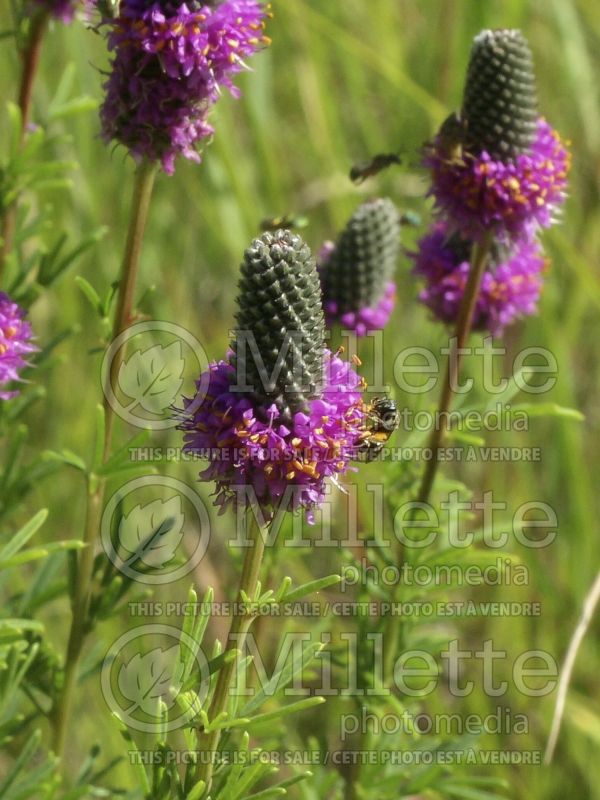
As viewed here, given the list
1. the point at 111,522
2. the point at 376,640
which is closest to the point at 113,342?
the point at 111,522

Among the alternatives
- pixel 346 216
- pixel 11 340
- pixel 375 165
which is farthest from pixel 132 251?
pixel 346 216

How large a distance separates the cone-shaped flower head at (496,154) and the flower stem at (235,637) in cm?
132

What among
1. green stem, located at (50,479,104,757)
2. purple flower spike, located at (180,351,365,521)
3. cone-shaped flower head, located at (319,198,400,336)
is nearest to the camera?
purple flower spike, located at (180,351,365,521)

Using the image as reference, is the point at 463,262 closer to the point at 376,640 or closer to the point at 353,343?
the point at 353,343

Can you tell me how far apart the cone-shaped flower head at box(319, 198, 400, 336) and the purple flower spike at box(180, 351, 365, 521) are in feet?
4.10

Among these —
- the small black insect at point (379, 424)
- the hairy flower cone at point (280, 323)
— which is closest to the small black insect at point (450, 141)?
the small black insect at point (379, 424)

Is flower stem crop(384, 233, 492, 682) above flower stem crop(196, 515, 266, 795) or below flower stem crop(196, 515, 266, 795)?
above

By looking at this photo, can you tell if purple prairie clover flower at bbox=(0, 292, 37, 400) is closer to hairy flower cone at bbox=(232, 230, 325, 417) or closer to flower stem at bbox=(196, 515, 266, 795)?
hairy flower cone at bbox=(232, 230, 325, 417)

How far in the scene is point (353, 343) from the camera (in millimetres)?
3463

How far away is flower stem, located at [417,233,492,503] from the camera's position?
9.24 ft

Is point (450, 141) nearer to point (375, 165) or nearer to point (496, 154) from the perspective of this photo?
point (496, 154)

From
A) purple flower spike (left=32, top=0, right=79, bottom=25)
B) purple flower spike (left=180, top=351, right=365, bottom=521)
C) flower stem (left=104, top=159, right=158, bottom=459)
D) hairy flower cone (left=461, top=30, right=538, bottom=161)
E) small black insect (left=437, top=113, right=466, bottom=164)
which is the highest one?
purple flower spike (left=32, top=0, right=79, bottom=25)

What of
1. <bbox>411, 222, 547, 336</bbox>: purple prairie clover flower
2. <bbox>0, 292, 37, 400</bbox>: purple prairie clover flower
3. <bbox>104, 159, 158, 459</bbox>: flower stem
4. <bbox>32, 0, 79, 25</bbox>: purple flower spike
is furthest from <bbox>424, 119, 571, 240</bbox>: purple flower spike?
<bbox>0, 292, 37, 400</bbox>: purple prairie clover flower

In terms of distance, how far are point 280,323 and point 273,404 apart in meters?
0.18
